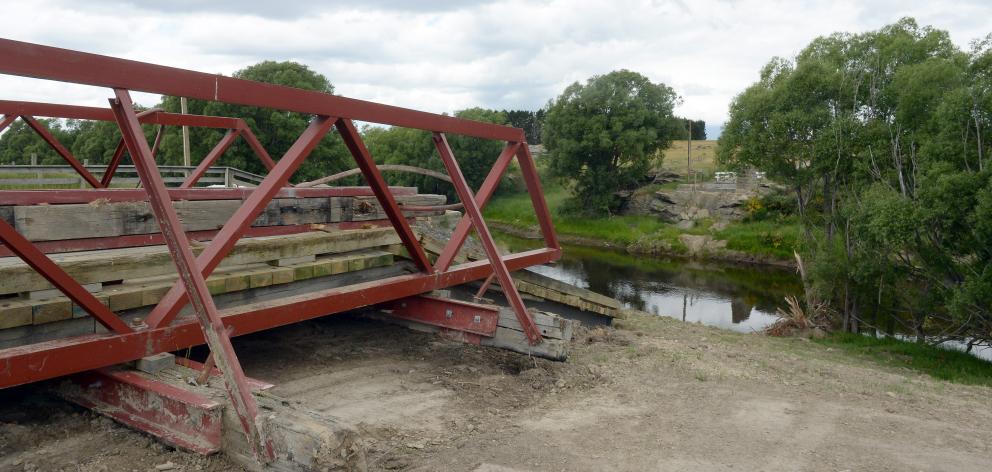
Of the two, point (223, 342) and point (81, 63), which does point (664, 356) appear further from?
point (81, 63)

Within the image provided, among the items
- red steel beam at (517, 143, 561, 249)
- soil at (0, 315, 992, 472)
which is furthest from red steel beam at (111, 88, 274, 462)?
red steel beam at (517, 143, 561, 249)

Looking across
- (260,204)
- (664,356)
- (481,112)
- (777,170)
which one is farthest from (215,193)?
(481,112)

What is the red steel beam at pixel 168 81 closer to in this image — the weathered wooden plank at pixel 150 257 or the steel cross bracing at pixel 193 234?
the steel cross bracing at pixel 193 234

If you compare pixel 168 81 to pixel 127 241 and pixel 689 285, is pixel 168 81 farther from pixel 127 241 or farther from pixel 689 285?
pixel 689 285

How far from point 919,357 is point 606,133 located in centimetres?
2622

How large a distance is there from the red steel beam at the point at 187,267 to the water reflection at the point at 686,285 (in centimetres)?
1748

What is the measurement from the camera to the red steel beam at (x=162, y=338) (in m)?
3.84

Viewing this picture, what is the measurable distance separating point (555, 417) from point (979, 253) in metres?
12.4

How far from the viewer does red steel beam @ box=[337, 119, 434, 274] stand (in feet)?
17.2

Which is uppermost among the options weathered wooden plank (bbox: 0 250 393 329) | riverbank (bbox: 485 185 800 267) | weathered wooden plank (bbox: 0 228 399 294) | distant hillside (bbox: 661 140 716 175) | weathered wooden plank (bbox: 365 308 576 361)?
distant hillside (bbox: 661 140 716 175)

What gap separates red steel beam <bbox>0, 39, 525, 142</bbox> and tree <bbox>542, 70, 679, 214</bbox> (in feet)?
117

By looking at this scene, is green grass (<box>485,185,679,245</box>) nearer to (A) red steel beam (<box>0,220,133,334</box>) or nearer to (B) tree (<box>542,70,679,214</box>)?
(B) tree (<box>542,70,679,214</box>)

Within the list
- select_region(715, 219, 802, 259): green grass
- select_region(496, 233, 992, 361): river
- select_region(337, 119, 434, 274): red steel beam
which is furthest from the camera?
select_region(715, 219, 802, 259): green grass

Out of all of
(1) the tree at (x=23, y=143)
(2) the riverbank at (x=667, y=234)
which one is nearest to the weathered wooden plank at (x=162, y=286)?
(2) the riverbank at (x=667, y=234)
